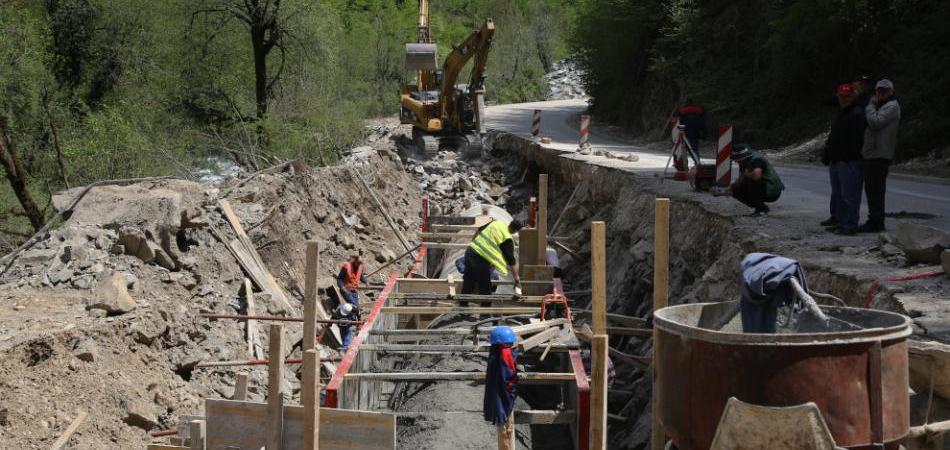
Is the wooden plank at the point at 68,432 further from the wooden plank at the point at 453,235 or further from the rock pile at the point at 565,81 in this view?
the rock pile at the point at 565,81

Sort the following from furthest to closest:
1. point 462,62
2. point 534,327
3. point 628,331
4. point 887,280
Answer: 1. point 462,62
2. point 628,331
3. point 534,327
4. point 887,280

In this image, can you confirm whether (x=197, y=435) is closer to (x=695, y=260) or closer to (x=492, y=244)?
(x=492, y=244)

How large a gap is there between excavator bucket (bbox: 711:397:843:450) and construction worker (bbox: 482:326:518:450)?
2.09 m

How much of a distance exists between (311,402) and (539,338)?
3244 mm

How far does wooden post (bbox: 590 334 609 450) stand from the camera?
5.37 metres

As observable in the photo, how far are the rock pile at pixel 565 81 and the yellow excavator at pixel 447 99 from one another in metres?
34.9

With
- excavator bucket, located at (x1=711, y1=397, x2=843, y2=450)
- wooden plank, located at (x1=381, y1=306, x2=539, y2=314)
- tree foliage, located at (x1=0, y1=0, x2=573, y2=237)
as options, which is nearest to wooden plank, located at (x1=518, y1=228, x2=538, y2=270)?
wooden plank, located at (x1=381, y1=306, x2=539, y2=314)

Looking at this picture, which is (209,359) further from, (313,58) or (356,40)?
(356,40)

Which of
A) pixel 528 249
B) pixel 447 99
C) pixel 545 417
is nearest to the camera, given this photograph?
pixel 545 417

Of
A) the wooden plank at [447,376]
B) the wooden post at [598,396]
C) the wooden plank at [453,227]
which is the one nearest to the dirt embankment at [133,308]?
the wooden plank at [447,376]

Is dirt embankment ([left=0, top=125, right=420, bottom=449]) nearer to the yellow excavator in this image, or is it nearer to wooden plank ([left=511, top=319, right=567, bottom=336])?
wooden plank ([left=511, top=319, right=567, bottom=336])

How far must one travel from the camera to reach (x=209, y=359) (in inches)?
355

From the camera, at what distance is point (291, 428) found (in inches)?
213

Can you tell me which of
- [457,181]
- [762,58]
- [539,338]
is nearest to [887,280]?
[539,338]
